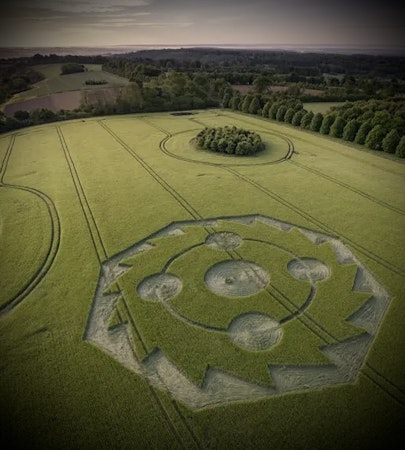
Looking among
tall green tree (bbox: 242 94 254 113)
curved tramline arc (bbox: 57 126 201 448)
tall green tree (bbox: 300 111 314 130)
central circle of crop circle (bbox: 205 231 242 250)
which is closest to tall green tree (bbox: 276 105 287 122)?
tall green tree (bbox: 300 111 314 130)

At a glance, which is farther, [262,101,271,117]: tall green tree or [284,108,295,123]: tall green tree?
[262,101,271,117]: tall green tree

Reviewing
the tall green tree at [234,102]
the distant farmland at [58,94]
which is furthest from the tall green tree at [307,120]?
the distant farmland at [58,94]

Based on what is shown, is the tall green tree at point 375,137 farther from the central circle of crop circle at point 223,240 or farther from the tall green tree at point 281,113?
the central circle of crop circle at point 223,240

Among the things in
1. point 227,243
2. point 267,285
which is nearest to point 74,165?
point 227,243

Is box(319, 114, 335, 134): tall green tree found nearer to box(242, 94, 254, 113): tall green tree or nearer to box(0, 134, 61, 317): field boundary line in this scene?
box(242, 94, 254, 113): tall green tree

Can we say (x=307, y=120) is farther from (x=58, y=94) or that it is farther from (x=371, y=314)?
(x=58, y=94)

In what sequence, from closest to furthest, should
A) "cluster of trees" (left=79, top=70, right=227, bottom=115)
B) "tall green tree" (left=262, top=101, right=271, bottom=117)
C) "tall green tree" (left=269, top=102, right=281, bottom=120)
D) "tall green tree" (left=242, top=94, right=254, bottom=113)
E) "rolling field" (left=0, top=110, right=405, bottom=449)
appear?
"rolling field" (left=0, top=110, right=405, bottom=449) → "tall green tree" (left=269, top=102, right=281, bottom=120) → "tall green tree" (left=262, top=101, right=271, bottom=117) → "tall green tree" (left=242, top=94, right=254, bottom=113) → "cluster of trees" (left=79, top=70, right=227, bottom=115)
